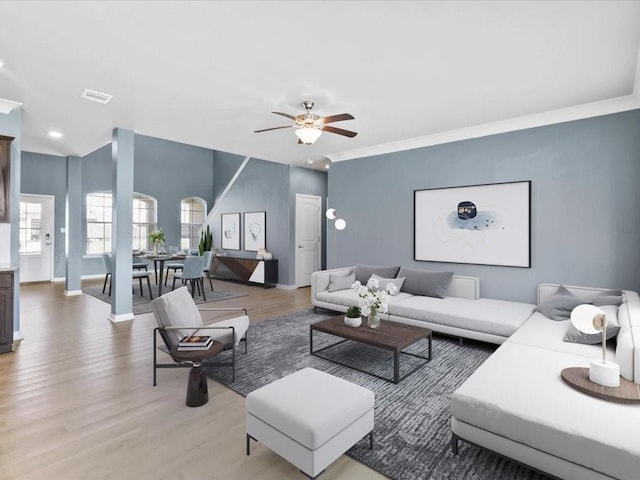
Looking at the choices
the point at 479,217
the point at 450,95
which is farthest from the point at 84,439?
the point at 479,217

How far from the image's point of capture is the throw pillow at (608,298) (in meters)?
3.28

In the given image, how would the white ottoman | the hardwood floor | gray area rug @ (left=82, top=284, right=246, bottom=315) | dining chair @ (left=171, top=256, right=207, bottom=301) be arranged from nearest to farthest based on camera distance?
the white ottoman < the hardwood floor < gray area rug @ (left=82, top=284, right=246, bottom=315) < dining chair @ (left=171, top=256, right=207, bottom=301)

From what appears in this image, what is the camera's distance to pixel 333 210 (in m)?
6.31

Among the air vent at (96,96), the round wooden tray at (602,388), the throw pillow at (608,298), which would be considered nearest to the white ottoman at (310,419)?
the round wooden tray at (602,388)

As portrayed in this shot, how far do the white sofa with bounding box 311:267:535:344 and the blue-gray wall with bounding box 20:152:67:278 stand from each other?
272 inches

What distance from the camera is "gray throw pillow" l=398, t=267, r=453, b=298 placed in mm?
4621

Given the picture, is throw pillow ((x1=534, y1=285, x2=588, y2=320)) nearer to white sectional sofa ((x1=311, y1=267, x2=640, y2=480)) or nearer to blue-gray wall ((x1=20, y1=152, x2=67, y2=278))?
white sectional sofa ((x1=311, y1=267, x2=640, y2=480))

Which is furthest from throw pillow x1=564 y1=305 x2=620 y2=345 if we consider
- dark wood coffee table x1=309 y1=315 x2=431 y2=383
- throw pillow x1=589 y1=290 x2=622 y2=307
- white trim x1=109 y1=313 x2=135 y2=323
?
white trim x1=109 y1=313 x2=135 y2=323

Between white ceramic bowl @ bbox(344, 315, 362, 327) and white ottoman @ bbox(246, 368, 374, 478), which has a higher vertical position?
white ceramic bowl @ bbox(344, 315, 362, 327)

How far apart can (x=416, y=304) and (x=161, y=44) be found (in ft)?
12.3

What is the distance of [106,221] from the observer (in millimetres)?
9172

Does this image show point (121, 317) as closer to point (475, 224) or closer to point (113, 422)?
point (113, 422)

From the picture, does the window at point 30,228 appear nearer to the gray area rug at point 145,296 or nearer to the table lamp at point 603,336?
the gray area rug at point 145,296

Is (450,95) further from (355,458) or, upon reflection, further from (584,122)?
(355,458)
